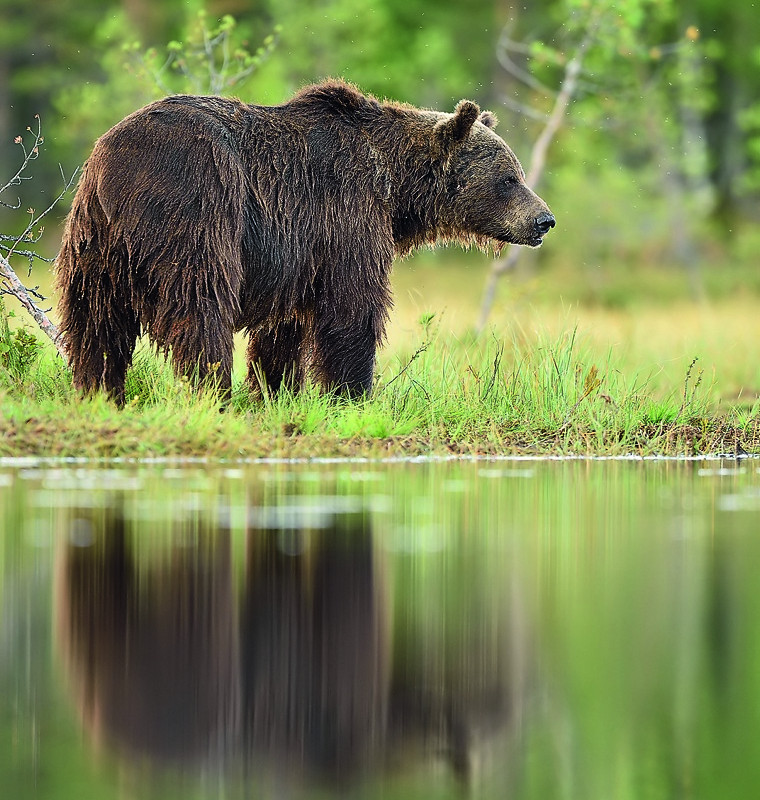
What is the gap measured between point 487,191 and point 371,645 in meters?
6.36

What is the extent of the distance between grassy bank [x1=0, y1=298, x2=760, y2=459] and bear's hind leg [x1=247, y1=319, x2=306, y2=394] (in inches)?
7.9

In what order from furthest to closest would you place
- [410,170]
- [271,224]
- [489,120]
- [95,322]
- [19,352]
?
[489,120] < [19,352] < [410,170] < [271,224] < [95,322]

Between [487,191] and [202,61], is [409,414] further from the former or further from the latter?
[202,61]

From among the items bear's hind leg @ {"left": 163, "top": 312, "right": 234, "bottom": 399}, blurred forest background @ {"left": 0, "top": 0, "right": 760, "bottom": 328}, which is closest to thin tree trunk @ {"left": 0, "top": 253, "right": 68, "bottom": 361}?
bear's hind leg @ {"left": 163, "top": 312, "right": 234, "bottom": 399}

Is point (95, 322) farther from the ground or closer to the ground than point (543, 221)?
closer to the ground

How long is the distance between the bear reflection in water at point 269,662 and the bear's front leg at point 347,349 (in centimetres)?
391

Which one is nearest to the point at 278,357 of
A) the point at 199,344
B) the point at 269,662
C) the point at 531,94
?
the point at 199,344

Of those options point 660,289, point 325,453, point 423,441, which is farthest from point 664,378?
point 660,289

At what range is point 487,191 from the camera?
10.6m

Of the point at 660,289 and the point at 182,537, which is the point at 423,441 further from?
the point at 660,289

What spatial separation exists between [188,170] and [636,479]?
131 inches

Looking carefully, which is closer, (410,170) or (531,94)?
(410,170)

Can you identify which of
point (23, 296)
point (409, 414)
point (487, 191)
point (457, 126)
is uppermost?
point (457, 126)

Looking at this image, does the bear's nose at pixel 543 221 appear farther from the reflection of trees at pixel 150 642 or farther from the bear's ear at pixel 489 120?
the reflection of trees at pixel 150 642
